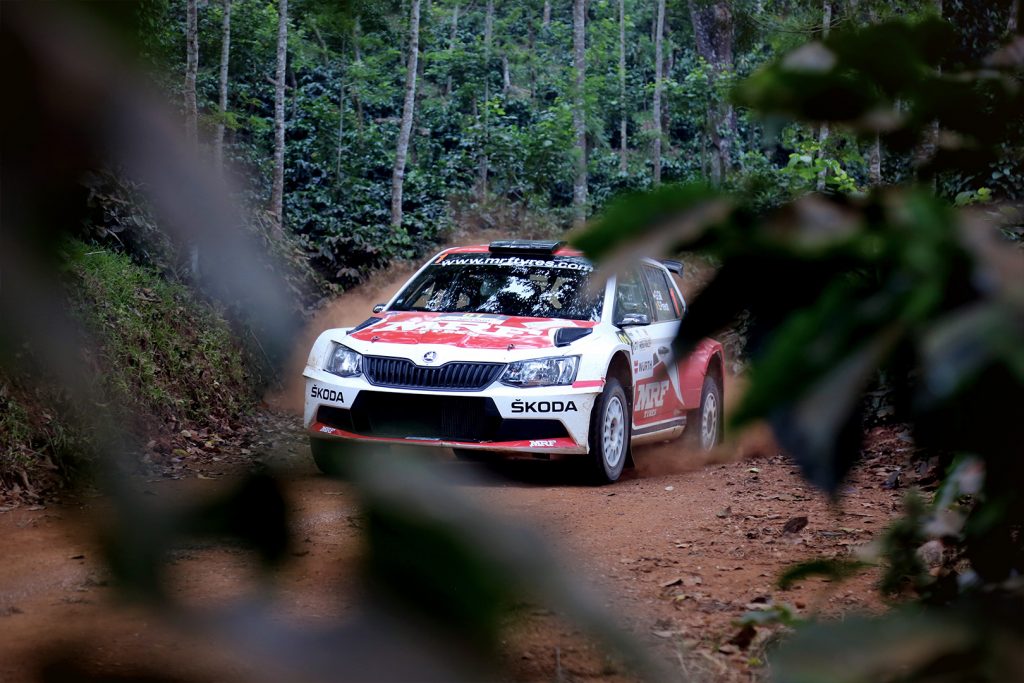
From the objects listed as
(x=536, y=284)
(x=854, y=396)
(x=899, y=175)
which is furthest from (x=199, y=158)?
(x=536, y=284)

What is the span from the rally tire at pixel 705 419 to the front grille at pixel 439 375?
2.49 m

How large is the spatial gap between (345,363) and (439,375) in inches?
25.5

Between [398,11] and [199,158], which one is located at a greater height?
[398,11]

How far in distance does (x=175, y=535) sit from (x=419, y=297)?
24.9ft

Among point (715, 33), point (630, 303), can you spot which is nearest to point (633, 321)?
point (630, 303)

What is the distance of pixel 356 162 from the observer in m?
27.0

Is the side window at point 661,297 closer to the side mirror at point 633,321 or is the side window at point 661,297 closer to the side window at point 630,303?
the side window at point 630,303

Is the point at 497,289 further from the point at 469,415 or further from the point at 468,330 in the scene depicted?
the point at 469,415

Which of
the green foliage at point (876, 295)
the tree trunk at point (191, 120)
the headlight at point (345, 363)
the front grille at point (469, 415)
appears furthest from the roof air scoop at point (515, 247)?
the tree trunk at point (191, 120)

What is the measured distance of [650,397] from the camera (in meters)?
8.00

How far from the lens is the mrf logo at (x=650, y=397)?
781 cm

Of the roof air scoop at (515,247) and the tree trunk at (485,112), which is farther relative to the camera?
the tree trunk at (485,112)

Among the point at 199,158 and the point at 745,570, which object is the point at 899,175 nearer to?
the point at 199,158

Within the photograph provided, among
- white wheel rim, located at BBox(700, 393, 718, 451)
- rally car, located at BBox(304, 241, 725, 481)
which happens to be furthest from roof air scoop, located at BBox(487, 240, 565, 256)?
white wheel rim, located at BBox(700, 393, 718, 451)
